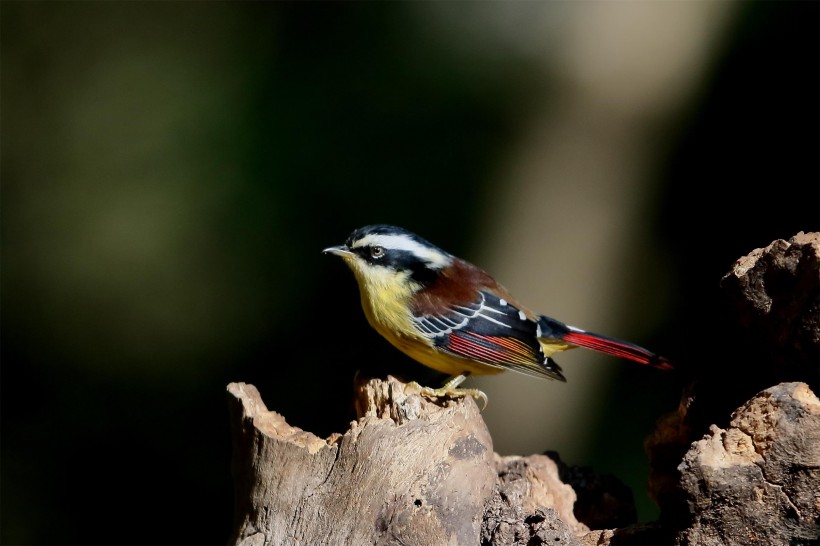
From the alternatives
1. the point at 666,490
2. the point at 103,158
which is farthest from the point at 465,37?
the point at 666,490

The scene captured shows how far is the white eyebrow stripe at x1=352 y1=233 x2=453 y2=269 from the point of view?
4145mm

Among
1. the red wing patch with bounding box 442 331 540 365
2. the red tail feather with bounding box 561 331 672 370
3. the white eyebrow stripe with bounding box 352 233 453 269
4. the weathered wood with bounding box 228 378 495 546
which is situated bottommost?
the weathered wood with bounding box 228 378 495 546

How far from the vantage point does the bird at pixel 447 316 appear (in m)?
4.00

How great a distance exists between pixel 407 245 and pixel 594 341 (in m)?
1.01

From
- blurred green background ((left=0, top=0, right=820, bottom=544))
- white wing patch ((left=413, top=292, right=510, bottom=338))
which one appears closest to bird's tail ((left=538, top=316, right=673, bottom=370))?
white wing patch ((left=413, top=292, right=510, bottom=338))

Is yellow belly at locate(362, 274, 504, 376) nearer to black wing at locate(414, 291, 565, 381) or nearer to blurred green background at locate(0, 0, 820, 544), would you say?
black wing at locate(414, 291, 565, 381)

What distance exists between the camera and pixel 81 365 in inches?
280

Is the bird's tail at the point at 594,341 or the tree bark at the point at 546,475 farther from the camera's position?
the bird's tail at the point at 594,341

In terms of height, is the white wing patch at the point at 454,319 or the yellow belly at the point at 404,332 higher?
the white wing patch at the point at 454,319

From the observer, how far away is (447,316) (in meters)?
4.05

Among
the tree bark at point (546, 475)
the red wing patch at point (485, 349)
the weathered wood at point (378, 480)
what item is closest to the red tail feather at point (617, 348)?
the red wing patch at point (485, 349)

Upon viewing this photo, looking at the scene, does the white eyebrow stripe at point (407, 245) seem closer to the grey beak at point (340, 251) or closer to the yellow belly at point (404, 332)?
the grey beak at point (340, 251)

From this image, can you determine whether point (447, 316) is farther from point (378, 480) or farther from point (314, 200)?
point (314, 200)

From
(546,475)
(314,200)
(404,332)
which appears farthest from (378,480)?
(314,200)
